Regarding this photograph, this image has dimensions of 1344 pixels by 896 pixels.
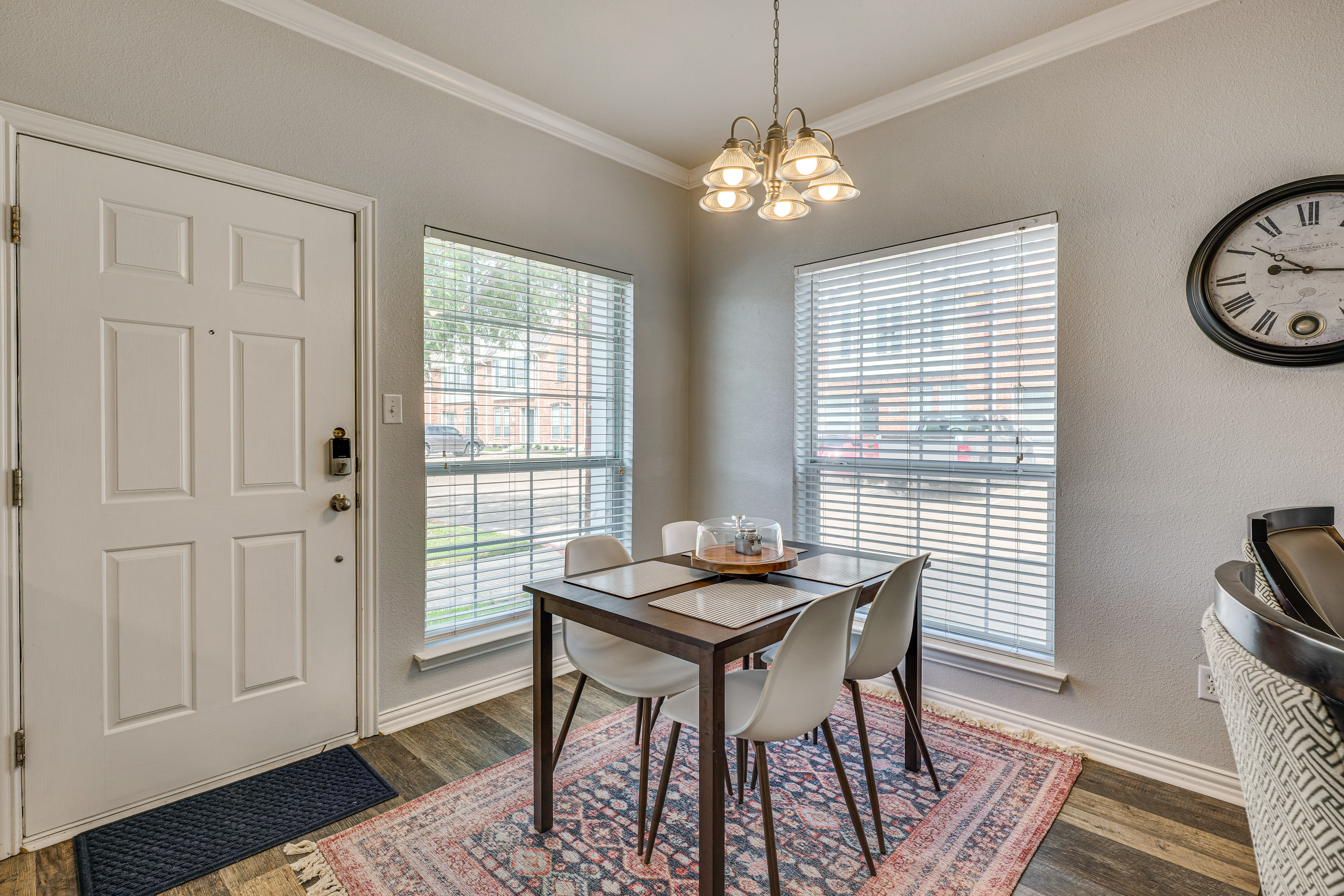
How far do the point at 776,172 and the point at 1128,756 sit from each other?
227cm

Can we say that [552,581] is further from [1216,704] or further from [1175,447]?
[1216,704]

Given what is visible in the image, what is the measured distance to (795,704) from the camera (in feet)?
Result: 5.02

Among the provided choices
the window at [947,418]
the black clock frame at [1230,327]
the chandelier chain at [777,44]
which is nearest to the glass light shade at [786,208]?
the chandelier chain at [777,44]

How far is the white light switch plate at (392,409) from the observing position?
244cm

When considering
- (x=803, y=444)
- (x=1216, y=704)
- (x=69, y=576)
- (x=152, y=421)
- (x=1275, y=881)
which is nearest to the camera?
(x=1275, y=881)

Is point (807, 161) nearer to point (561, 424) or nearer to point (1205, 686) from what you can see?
point (561, 424)

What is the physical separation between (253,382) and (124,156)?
72 centimetres

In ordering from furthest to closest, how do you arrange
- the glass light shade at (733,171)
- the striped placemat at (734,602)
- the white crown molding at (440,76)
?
the white crown molding at (440,76)
the glass light shade at (733,171)
the striped placemat at (734,602)

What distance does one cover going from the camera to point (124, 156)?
6.17 ft

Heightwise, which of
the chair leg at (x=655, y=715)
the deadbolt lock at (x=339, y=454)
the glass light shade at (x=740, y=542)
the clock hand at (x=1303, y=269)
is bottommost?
the chair leg at (x=655, y=715)

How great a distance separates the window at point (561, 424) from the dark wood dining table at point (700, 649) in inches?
41.3

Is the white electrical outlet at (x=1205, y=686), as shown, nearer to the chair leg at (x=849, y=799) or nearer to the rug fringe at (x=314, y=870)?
the chair leg at (x=849, y=799)

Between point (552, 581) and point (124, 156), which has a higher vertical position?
point (124, 156)

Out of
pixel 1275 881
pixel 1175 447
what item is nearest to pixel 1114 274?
pixel 1175 447
